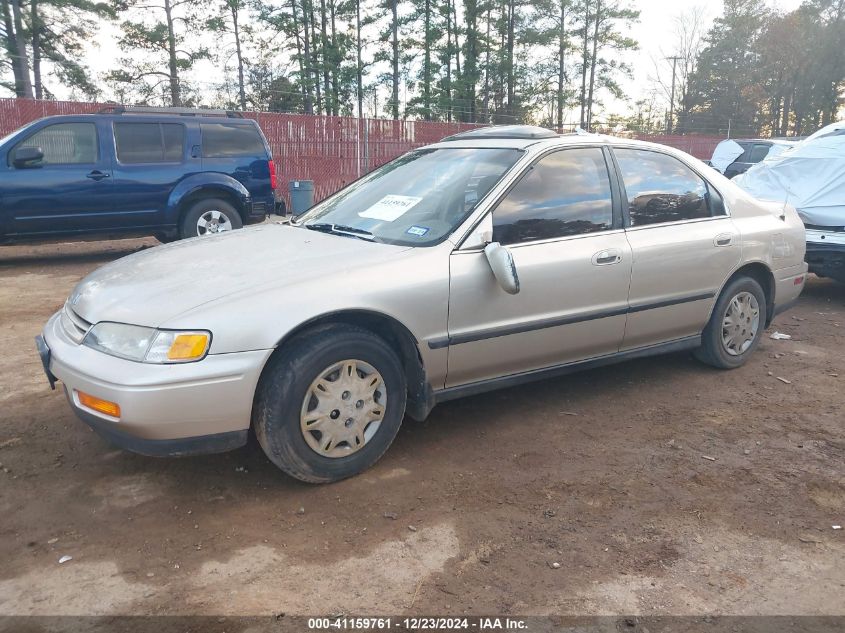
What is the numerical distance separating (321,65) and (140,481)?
102 ft

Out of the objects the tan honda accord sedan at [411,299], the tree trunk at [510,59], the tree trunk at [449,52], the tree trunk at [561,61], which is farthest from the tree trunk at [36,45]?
the tan honda accord sedan at [411,299]

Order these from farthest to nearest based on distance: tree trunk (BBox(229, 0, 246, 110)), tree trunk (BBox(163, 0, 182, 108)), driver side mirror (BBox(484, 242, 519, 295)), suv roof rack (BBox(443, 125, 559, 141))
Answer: tree trunk (BBox(229, 0, 246, 110)) → tree trunk (BBox(163, 0, 182, 108)) → suv roof rack (BBox(443, 125, 559, 141)) → driver side mirror (BBox(484, 242, 519, 295))

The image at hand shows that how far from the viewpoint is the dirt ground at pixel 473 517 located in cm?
240

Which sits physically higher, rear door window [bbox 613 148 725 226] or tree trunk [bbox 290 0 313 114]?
tree trunk [bbox 290 0 313 114]

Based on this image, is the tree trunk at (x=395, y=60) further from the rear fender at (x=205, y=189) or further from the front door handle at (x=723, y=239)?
the front door handle at (x=723, y=239)

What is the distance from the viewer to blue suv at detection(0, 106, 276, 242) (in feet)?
25.6

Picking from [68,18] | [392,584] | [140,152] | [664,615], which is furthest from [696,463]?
[68,18]

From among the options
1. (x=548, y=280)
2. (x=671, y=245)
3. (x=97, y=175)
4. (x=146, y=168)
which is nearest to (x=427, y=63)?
(x=146, y=168)

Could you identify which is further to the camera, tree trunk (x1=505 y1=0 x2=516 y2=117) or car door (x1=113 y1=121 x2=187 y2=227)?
tree trunk (x1=505 y1=0 x2=516 y2=117)

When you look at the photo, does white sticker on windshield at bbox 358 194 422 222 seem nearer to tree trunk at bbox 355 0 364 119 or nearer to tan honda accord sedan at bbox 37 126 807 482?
tan honda accord sedan at bbox 37 126 807 482

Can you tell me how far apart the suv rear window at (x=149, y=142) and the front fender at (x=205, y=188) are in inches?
13.8

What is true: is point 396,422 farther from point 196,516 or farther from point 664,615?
point 664,615

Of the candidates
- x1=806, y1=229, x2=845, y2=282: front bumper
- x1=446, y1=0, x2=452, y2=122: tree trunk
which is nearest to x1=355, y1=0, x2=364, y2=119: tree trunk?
x1=446, y1=0, x2=452, y2=122: tree trunk

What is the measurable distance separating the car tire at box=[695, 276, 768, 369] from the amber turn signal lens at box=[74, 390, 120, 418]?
3728 millimetres
